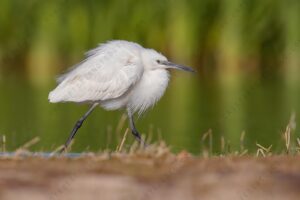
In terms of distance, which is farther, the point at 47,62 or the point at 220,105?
the point at 47,62

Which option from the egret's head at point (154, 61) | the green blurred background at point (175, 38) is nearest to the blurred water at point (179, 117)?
the green blurred background at point (175, 38)

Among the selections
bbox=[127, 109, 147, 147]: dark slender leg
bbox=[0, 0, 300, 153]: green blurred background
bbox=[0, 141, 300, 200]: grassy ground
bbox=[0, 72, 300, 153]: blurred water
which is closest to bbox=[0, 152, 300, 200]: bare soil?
bbox=[0, 141, 300, 200]: grassy ground

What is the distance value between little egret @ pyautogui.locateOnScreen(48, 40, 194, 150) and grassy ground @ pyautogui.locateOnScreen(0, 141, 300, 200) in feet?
9.86

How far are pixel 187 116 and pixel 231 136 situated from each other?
8.39 feet

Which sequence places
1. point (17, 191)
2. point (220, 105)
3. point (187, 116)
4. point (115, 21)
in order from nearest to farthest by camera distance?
point (17, 191), point (187, 116), point (220, 105), point (115, 21)

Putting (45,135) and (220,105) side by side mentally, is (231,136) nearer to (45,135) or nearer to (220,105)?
A: (45,135)

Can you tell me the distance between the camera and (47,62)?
21.4m

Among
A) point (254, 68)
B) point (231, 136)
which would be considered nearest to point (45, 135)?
point (231, 136)

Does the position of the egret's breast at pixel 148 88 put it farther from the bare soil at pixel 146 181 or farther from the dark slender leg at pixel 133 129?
the bare soil at pixel 146 181

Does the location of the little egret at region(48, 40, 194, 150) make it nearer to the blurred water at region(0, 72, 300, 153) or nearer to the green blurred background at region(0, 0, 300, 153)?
the blurred water at region(0, 72, 300, 153)

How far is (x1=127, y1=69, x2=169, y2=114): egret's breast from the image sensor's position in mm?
8727

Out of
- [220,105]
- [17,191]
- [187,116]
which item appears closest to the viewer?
[17,191]

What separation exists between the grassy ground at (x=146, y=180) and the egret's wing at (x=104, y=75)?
303cm

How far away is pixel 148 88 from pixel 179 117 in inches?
284
